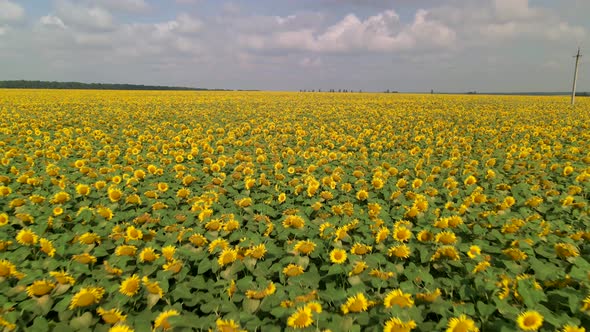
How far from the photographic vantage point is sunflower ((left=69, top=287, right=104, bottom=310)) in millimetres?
2109

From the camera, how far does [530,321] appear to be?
5.91 ft

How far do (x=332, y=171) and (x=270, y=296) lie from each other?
347 cm

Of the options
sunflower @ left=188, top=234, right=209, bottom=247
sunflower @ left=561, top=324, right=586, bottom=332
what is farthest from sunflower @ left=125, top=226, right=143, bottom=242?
sunflower @ left=561, top=324, right=586, bottom=332

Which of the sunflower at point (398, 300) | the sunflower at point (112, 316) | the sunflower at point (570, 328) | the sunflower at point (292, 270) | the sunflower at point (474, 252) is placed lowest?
the sunflower at point (112, 316)

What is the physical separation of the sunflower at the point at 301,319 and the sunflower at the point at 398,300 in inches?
22.0

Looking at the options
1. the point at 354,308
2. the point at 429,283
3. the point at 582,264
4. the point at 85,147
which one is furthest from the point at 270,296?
the point at 85,147

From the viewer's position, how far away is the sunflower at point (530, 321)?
1.76m

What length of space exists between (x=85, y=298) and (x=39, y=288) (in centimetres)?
41

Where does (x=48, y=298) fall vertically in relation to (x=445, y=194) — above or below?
below

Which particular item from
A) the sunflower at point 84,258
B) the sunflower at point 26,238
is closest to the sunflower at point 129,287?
the sunflower at point 84,258

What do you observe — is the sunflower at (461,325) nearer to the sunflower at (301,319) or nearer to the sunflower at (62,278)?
the sunflower at (301,319)

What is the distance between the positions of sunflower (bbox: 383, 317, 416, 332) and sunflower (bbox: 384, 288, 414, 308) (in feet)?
0.55

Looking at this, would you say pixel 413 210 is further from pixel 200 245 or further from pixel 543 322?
pixel 200 245

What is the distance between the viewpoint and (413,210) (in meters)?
3.40
